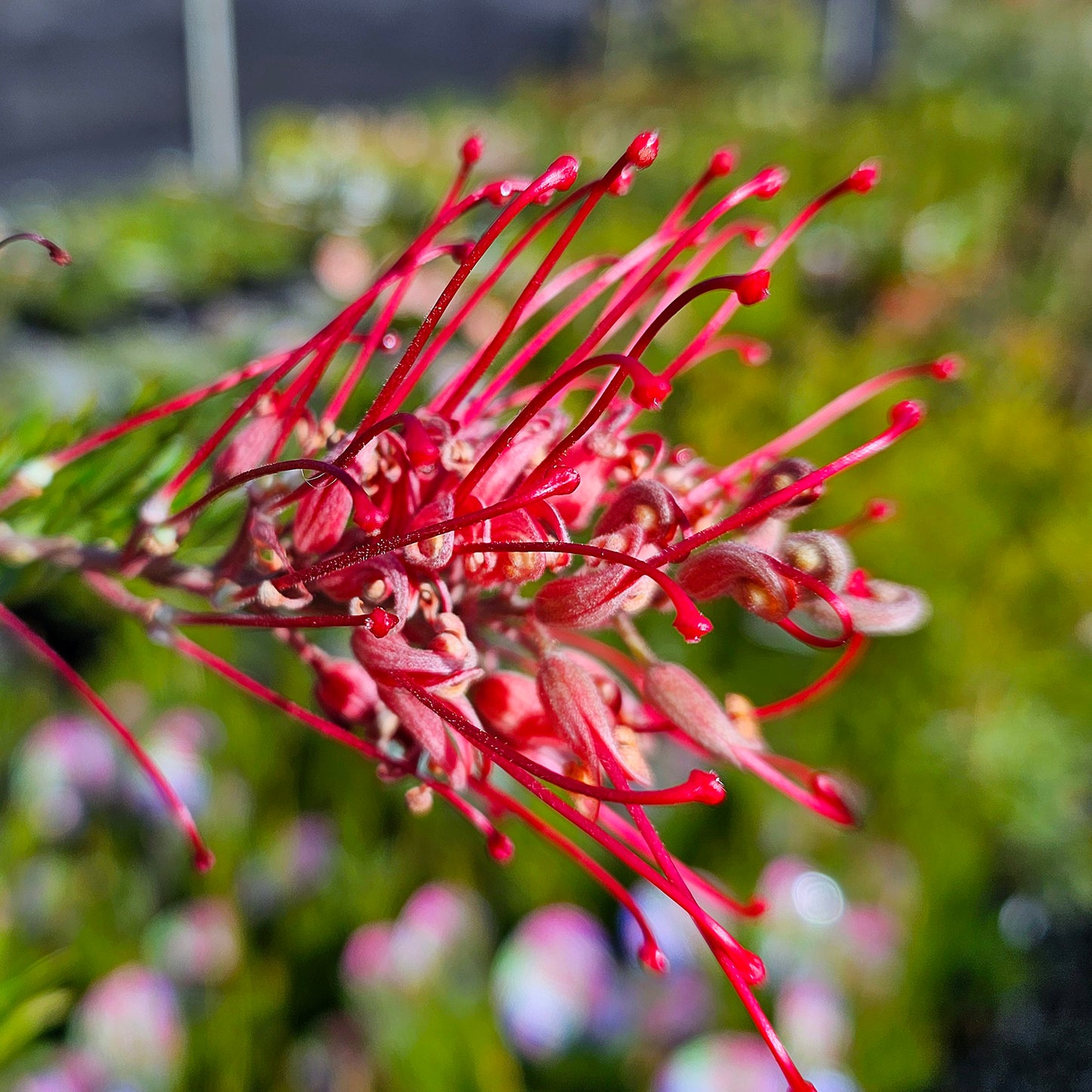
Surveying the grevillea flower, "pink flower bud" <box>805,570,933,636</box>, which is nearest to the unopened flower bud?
the grevillea flower

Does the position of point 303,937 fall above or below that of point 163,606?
below

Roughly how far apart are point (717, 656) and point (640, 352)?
1.10m

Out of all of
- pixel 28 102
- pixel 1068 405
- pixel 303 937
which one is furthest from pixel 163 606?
pixel 28 102

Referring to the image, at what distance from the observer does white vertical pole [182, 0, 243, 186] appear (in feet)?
13.8

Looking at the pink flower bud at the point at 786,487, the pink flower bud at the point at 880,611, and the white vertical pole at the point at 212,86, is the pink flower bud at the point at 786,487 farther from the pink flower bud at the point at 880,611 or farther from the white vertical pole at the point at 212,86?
the white vertical pole at the point at 212,86

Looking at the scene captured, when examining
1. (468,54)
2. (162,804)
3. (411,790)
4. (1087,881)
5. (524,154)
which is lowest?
(1087,881)

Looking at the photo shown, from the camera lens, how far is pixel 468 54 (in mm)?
5883

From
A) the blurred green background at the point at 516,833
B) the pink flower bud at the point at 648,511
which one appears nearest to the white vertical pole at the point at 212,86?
the blurred green background at the point at 516,833

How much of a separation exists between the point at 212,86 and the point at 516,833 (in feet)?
14.0

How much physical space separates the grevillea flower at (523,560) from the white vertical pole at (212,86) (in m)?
4.34

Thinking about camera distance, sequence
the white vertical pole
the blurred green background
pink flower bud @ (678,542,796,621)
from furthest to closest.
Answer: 1. the white vertical pole
2. the blurred green background
3. pink flower bud @ (678,542,796,621)

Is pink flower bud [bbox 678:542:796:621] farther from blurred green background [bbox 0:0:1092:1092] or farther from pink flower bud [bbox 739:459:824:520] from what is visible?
blurred green background [bbox 0:0:1092:1092]

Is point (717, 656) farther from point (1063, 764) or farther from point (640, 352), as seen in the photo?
point (640, 352)

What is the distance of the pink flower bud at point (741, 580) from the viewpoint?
227mm
